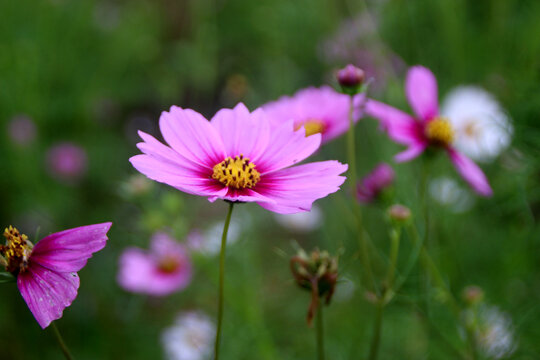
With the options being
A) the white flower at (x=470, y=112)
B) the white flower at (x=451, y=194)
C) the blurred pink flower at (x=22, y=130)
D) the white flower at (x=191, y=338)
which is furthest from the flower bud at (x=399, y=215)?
the blurred pink flower at (x=22, y=130)

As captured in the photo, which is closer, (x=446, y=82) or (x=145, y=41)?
(x=446, y=82)

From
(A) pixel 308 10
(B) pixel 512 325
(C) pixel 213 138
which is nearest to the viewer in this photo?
(C) pixel 213 138

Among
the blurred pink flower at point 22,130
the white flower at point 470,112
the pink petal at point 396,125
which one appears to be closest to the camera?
the pink petal at point 396,125

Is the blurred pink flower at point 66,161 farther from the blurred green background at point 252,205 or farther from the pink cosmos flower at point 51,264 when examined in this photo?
the pink cosmos flower at point 51,264

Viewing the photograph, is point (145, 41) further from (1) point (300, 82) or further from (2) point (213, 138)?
(2) point (213, 138)

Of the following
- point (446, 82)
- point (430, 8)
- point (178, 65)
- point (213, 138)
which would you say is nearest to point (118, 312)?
point (178, 65)

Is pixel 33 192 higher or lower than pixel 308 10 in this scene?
lower

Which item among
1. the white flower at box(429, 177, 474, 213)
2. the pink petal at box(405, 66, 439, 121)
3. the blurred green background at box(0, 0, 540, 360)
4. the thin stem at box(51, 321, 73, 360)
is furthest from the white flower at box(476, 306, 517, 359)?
the thin stem at box(51, 321, 73, 360)
